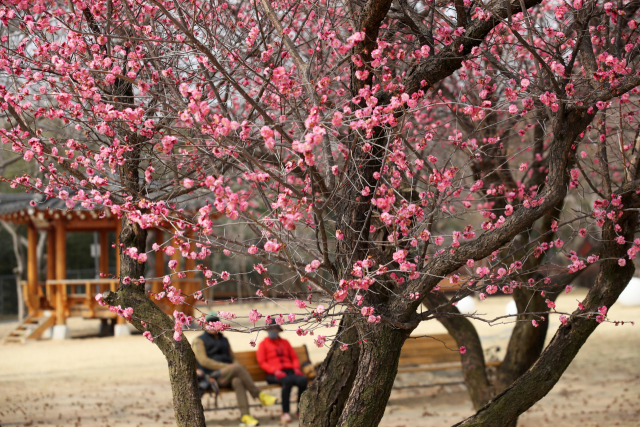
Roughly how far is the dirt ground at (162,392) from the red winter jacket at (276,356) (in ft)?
1.99

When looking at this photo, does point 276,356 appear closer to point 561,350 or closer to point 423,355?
point 423,355

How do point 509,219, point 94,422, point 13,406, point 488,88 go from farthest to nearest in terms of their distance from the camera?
1. point 13,406
2. point 94,422
3. point 488,88
4. point 509,219

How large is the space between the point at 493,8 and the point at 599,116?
149 centimetres

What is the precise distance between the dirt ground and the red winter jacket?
0.61m

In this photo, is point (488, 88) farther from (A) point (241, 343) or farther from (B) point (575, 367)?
(A) point (241, 343)

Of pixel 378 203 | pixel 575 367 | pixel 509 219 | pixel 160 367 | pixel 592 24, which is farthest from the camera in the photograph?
pixel 160 367

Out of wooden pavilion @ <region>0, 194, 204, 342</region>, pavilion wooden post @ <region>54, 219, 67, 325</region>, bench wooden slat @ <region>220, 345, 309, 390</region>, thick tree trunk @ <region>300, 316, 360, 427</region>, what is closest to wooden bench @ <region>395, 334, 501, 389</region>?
bench wooden slat @ <region>220, 345, 309, 390</region>

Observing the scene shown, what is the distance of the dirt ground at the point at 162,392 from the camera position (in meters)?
7.19

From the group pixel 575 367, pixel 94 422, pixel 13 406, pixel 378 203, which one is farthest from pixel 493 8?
pixel 575 367

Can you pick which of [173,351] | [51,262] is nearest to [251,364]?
[173,351]

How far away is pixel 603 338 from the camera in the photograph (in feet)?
42.7

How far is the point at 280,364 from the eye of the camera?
7.39 meters

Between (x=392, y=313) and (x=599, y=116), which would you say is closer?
(x=392, y=313)

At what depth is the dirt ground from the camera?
23.6 ft
